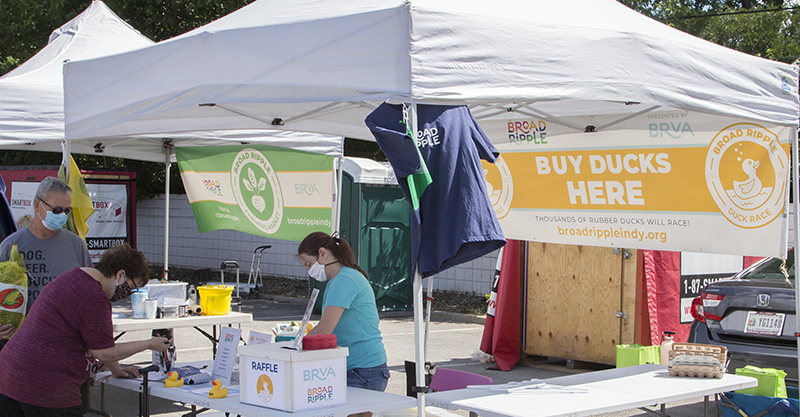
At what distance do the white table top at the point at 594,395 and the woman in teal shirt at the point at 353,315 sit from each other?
471 millimetres

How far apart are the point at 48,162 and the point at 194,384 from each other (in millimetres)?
15300

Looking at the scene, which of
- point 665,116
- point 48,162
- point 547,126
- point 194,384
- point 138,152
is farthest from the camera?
point 48,162

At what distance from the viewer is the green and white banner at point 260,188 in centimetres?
805

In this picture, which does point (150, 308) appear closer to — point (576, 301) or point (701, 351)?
point (701, 351)

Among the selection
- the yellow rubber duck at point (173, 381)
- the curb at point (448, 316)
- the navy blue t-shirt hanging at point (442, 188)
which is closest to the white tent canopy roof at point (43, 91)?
the yellow rubber duck at point (173, 381)

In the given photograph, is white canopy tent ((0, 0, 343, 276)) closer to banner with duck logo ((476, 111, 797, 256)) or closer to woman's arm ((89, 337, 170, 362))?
woman's arm ((89, 337, 170, 362))

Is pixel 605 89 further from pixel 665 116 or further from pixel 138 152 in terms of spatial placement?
pixel 138 152

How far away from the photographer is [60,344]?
13.7 feet

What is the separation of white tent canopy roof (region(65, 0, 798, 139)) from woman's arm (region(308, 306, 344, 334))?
3.93 ft

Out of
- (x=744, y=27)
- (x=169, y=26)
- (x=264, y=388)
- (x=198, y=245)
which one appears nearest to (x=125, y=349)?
(x=264, y=388)

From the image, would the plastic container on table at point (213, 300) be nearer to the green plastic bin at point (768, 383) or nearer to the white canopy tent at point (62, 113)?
the white canopy tent at point (62, 113)

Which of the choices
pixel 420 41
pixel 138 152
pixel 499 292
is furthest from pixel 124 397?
pixel 420 41

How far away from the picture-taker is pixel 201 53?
4.24 metres

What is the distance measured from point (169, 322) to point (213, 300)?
1.57 feet
